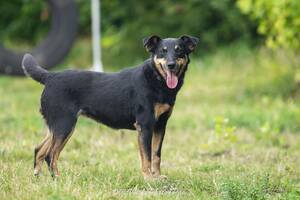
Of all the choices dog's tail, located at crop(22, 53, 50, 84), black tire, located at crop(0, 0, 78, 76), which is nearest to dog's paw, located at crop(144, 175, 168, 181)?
dog's tail, located at crop(22, 53, 50, 84)

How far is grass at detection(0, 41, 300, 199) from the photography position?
7.14 metres

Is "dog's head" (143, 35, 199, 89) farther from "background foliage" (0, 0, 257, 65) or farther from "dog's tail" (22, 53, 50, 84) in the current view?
"background foliage" (0, 0, 257, 65)

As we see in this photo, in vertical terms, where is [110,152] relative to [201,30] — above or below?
below

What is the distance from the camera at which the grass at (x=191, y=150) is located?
23.4ft

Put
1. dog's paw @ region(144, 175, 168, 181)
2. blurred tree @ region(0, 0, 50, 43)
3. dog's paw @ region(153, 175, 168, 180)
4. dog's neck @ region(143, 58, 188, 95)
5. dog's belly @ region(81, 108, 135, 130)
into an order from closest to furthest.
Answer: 1. dog's paw @ region(144, 175, 168, 181)
2. dog's paw @ region(153, 175, 168, 180)
3. dog's neck @ region(143, 58, 188, 95)
4. dog's belly @ region(81, 108, 135, 130)
5. blurred tree @ region(0, 0, 50, 43)

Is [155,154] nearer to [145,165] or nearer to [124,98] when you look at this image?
[145,165]

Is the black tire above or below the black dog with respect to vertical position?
above

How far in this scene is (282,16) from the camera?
14.1 m

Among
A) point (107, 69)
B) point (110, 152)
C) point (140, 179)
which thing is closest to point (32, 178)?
point (140, 179)

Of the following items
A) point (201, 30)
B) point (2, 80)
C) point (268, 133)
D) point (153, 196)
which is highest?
point (201, 30)

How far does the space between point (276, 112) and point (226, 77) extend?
454cm

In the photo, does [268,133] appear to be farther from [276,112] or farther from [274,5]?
[274,5]

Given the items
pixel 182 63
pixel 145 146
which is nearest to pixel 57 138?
pixel 145 146

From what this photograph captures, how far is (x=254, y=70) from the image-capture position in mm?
18172
